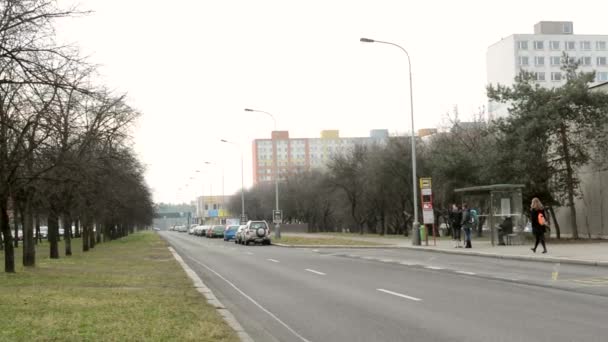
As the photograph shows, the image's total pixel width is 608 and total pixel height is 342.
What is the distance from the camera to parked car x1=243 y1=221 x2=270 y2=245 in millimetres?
47031

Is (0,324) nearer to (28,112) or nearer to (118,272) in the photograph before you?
(28,112)

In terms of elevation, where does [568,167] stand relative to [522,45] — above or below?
below

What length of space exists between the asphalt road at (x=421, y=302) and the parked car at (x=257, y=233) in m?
25.6

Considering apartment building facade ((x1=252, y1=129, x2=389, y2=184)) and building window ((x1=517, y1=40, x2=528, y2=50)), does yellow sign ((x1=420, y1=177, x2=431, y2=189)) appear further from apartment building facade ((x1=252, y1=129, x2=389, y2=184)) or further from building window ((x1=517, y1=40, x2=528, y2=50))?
apartment building facade ((x1=252, y1=129, x2=389, y2=184))

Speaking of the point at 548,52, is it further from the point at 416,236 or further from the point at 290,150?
the point at 290,150

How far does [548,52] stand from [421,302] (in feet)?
356

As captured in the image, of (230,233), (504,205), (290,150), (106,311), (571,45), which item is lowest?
(230,233)

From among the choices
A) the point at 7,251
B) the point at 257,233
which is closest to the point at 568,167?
the point at 257,233

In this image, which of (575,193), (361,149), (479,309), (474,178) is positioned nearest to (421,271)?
(479,309)

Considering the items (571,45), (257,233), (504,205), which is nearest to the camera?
(504,205)

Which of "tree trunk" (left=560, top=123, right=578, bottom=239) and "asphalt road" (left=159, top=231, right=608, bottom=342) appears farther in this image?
"tree trunk" (left=560, top=123, right=578, bottom=239)

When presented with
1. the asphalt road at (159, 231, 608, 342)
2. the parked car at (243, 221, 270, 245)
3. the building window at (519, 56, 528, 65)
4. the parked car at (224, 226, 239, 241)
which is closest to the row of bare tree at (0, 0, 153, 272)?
the asphalt road at (159, 231, 608, 342)

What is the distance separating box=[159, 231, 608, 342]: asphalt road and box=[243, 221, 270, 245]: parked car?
25.6 m

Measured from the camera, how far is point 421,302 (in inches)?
487
